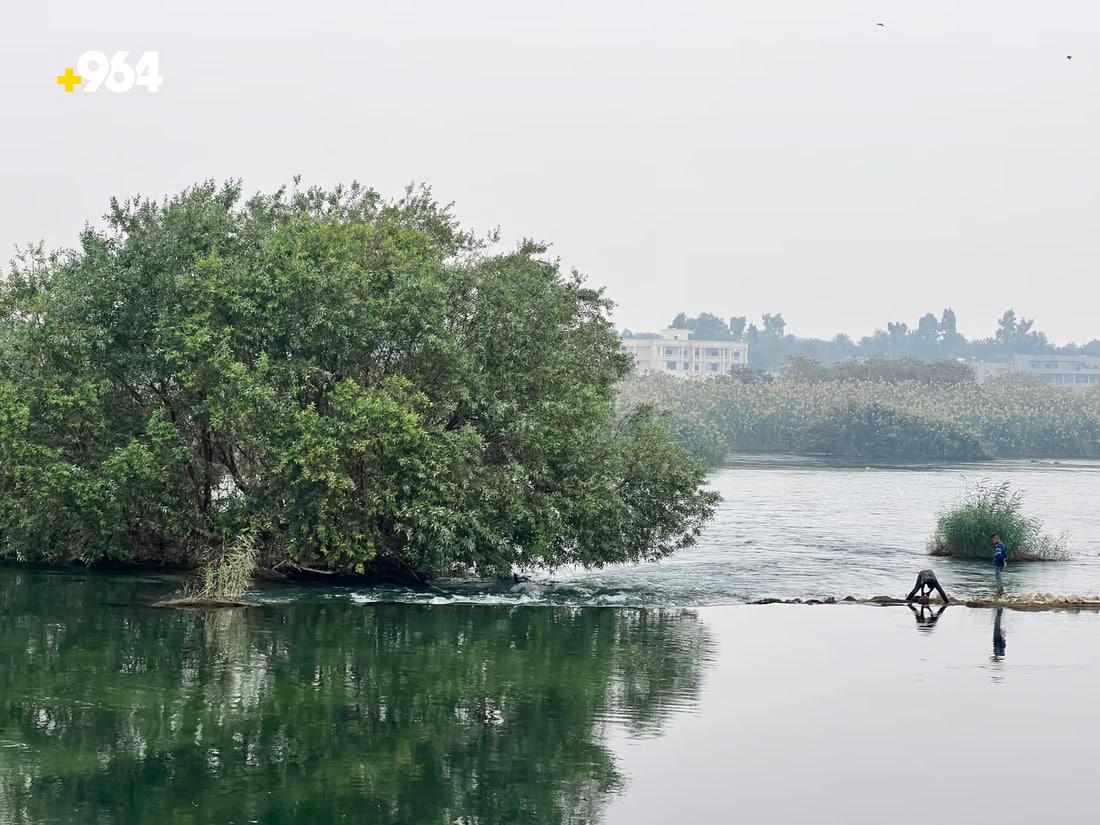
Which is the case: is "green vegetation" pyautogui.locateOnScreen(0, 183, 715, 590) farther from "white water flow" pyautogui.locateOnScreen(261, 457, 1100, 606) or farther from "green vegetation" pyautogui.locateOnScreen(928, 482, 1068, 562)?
Answer: "green vegetation" pyautogui.locateOnScreen(928, 482, 1068, 562)

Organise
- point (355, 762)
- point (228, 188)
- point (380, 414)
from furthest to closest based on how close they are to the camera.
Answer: point (228, 188), point (380, 414), point (355, 762)

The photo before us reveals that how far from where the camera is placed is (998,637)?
3947 centimetres

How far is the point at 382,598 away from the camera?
150 ft

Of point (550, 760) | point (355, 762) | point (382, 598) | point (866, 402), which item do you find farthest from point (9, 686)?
point (866, 402)

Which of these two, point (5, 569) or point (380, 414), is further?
point (5, 569)

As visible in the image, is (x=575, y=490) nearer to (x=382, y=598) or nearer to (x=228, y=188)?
(x=382, y=598)

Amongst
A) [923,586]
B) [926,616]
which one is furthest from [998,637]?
[923,586]

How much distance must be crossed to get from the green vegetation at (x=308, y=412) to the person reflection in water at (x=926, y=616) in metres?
8.43

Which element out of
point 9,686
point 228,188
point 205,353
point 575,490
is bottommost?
point 9,686

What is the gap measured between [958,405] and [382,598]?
125 meters

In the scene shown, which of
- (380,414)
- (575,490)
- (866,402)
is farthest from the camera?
(866,402)

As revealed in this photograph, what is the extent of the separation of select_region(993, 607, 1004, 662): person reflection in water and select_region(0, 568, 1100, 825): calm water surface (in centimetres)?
20

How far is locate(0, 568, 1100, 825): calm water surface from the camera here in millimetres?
23219

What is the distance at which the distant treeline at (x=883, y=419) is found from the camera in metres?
149
